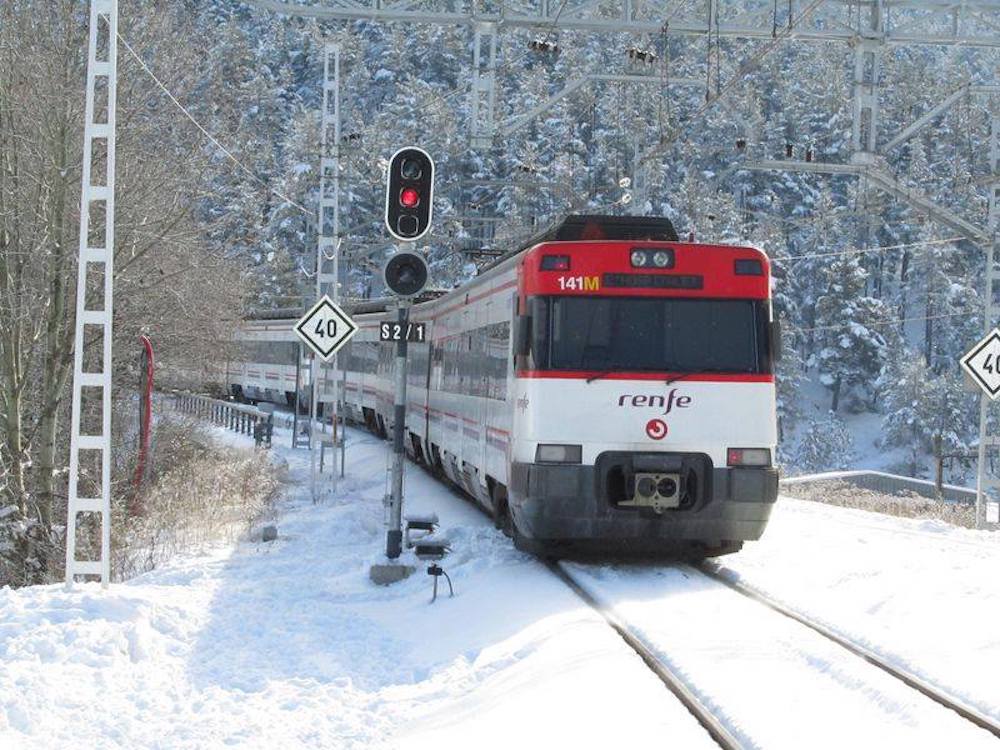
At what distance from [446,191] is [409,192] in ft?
221

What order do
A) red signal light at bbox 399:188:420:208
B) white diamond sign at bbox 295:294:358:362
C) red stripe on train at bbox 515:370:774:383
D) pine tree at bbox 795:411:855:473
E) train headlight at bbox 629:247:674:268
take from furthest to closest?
pine tree at bbox 795:411:855:473
white diamond sign at bbox 295:294:358:362
red signal light at bbox 399:188:420:208
train headlight at bbox 629:247:674:268
red stripe on train at bbox 515:370:774:383

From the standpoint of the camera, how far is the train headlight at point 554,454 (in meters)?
10.8

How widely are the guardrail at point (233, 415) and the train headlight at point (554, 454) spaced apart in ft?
52.4

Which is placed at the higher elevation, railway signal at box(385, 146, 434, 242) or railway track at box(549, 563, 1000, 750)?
railway signal at box(385, 146, 434, 242)

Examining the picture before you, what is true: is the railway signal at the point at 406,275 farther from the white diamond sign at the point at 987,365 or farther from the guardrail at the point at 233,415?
the guardrail at the point at 233,415

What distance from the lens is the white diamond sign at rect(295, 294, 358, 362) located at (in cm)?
1770

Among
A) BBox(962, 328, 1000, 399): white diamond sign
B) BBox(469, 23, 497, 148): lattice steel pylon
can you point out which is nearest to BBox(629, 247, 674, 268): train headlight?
BBox(469, 23, 497, 148): lattice steel pylon

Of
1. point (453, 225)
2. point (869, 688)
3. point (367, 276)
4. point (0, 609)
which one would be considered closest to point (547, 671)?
point (869, 688)

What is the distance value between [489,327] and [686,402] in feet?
10.9

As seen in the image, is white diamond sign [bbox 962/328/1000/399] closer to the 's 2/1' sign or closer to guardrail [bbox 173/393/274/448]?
the 's 2/1' sign

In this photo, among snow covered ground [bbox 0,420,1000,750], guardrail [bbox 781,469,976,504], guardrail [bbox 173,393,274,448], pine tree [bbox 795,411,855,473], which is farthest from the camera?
pine tree [bbox 795,411,855,473]

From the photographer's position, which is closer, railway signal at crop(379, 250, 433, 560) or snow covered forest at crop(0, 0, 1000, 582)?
railway signal at crop(379, 250, 433, 560)

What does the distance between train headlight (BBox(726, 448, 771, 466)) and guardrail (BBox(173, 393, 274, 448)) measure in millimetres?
16425

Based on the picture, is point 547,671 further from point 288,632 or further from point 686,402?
point 686,402
